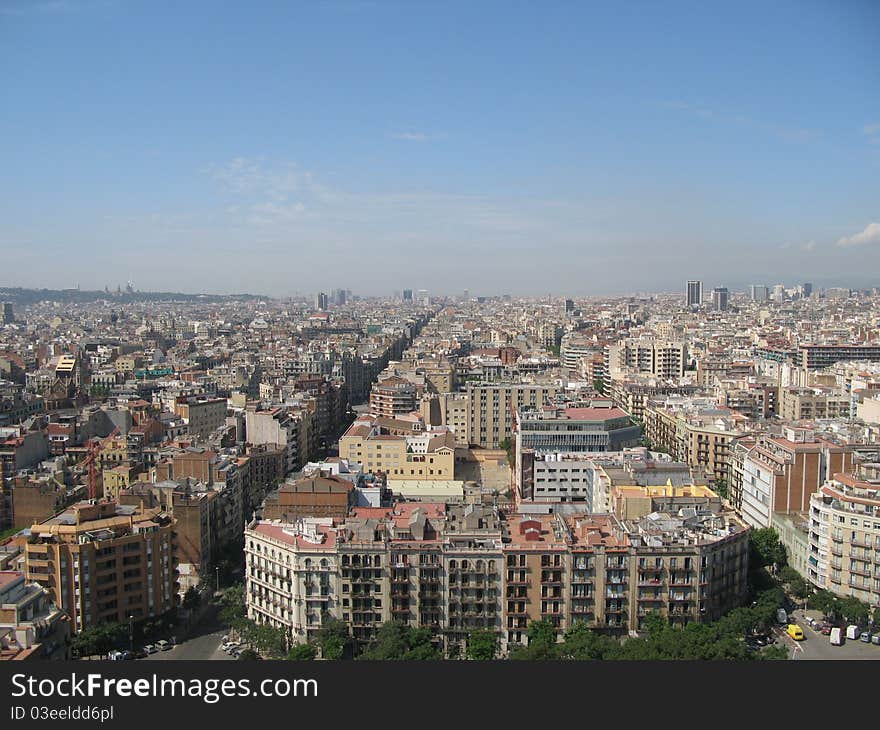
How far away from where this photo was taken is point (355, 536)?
26.4 feet

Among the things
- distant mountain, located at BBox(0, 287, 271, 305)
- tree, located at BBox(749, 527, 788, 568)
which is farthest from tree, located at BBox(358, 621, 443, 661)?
distant mountain, located at BBox(0, 287, 271, 305)

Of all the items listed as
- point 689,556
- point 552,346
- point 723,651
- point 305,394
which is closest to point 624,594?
point 689,556

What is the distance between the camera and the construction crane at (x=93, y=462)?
41.3ft

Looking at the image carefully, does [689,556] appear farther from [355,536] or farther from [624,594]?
[355,536]

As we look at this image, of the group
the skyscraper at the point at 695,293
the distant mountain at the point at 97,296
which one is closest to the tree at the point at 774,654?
the distant mountain at the point at 97,296

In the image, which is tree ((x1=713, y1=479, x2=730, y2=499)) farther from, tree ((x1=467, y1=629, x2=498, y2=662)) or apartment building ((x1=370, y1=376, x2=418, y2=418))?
apartment building ((x1=370, y1=376, x2=418, y2=418))

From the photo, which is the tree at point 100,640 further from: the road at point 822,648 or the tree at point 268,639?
the road at point 822,648

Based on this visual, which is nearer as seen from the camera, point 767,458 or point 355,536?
point 355,536

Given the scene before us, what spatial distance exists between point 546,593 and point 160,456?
25.1ft

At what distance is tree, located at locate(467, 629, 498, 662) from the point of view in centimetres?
734

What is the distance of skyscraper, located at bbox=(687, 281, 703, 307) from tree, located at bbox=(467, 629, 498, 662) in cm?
6499

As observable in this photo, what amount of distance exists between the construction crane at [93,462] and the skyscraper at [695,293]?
60183 mm

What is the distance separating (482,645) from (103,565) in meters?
3.76

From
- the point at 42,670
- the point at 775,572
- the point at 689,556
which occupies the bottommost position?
the point at 775,572
